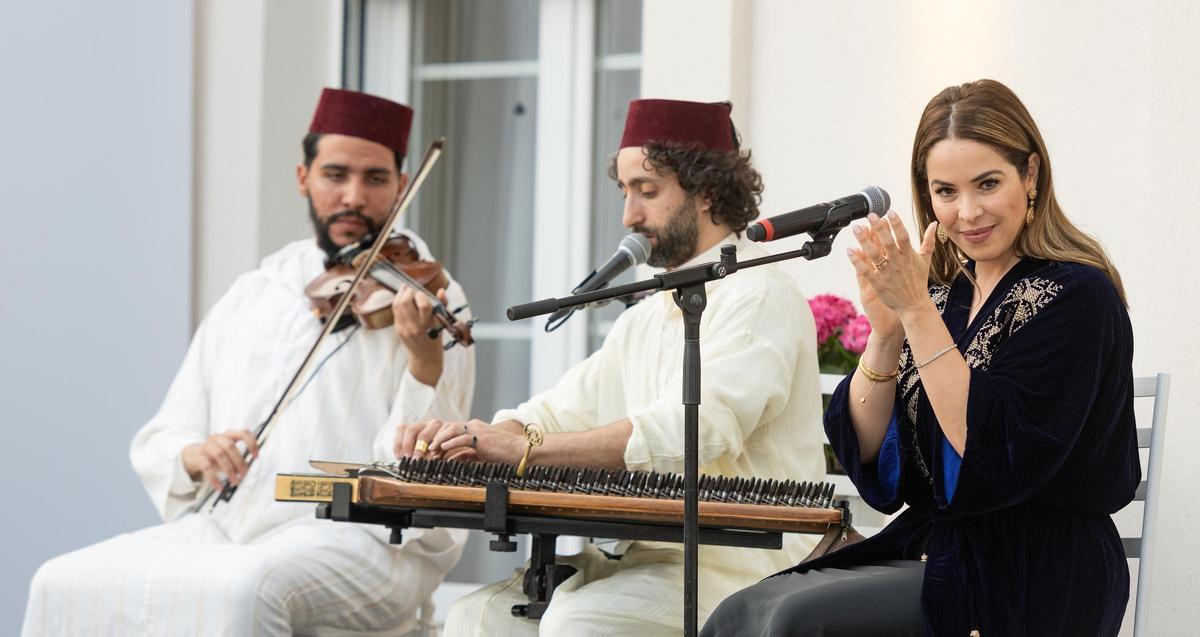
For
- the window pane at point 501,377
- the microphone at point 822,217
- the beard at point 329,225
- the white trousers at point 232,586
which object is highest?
the microphone at point 822,217

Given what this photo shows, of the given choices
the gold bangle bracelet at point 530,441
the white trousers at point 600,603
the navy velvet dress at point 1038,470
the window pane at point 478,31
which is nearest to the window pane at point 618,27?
the window pane at point 478,31

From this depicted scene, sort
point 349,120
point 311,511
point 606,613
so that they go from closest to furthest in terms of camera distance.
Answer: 1. point 606,613
2. point 311,511
3. point 349,120

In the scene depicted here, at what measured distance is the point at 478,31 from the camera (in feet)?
17.5

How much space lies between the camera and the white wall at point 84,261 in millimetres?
5027

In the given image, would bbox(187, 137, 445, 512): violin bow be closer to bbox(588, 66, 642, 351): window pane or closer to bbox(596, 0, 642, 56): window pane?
bbox(588, 66, 642, 351): window pane

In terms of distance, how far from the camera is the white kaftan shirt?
2990 mm

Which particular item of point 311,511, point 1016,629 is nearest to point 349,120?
point 311,511

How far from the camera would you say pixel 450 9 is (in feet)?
17.6

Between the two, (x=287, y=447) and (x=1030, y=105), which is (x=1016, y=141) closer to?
(x=1030, y=105)

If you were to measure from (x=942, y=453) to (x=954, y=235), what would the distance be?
1.27ft

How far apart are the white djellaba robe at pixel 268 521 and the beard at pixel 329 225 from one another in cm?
9

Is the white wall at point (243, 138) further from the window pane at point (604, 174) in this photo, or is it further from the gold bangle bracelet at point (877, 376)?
the gold bangle bracelet at point (877, 376)

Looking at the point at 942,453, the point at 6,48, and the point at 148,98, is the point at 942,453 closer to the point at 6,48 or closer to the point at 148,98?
the point at 148,98

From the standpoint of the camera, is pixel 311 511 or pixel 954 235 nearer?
pixel 954 235
